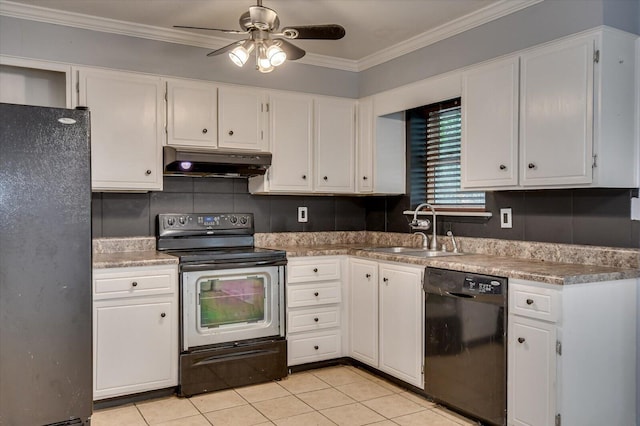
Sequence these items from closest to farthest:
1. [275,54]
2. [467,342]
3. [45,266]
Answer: [45,266], [275,54], [467,342]

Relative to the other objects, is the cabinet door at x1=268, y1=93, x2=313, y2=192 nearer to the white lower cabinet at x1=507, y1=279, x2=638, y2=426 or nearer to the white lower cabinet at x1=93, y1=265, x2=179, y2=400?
the white lower cabinet at x1=93, y1=265, x2=179, y2=400

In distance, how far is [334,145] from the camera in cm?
420

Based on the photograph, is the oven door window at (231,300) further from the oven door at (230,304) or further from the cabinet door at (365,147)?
the cabinet door at (365,147)

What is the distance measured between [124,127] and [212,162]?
602 millimetres

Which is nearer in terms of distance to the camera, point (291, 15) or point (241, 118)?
point (291, 15)

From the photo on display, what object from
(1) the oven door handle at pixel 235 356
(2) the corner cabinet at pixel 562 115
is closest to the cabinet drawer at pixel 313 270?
(1) the oven door handle at pixel 235 356

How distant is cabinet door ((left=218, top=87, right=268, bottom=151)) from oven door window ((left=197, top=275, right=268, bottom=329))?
0.98m

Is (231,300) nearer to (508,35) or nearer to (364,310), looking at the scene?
(364,310)

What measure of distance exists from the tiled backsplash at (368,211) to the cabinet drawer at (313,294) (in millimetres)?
662

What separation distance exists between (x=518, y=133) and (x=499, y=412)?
1.51 m

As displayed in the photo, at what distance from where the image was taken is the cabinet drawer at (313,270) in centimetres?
375

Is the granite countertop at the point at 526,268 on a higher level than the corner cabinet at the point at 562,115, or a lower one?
lower

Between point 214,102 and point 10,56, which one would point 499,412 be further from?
point 10,56

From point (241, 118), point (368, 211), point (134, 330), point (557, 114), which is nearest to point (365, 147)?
point (368, 211)
